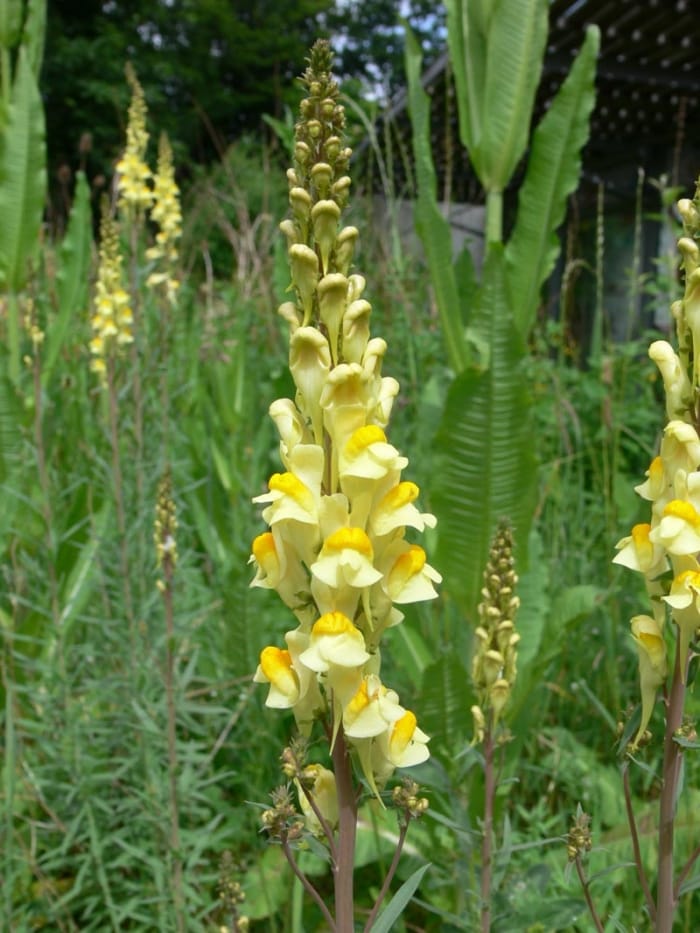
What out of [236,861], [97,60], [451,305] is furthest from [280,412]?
[97,60]

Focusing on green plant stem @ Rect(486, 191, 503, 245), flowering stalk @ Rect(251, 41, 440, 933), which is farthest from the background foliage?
green plant stem @ Rect(486, 191, 503, 245)

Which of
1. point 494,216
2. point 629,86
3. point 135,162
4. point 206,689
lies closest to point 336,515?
point 206,689

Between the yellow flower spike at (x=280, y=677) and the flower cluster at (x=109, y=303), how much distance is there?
4.81ft

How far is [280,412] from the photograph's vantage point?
971 mm

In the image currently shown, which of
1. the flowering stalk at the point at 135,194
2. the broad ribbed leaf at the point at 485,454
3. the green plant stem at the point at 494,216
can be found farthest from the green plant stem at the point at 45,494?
the green plant stem at the point at 494,216

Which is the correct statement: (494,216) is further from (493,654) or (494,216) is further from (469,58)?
(493,654)

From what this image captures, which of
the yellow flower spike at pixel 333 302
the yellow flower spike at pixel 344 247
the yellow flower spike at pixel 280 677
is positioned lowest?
the yellow flower spike at pixel 280 677

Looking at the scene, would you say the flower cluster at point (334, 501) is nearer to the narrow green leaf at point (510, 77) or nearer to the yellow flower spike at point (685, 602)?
the yellow flower spike at point (685, 602)

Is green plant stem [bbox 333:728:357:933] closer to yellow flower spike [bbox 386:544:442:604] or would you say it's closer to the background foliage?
yellow flower spike [bbox 386:544:442:604]

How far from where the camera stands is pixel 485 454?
1.98 m

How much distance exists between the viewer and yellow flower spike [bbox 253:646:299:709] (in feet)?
2.99

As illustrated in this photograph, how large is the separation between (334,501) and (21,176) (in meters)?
2.34

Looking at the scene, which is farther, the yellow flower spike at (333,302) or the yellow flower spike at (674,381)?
the yellow flower spike at (674,381)

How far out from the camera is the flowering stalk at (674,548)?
974mm
